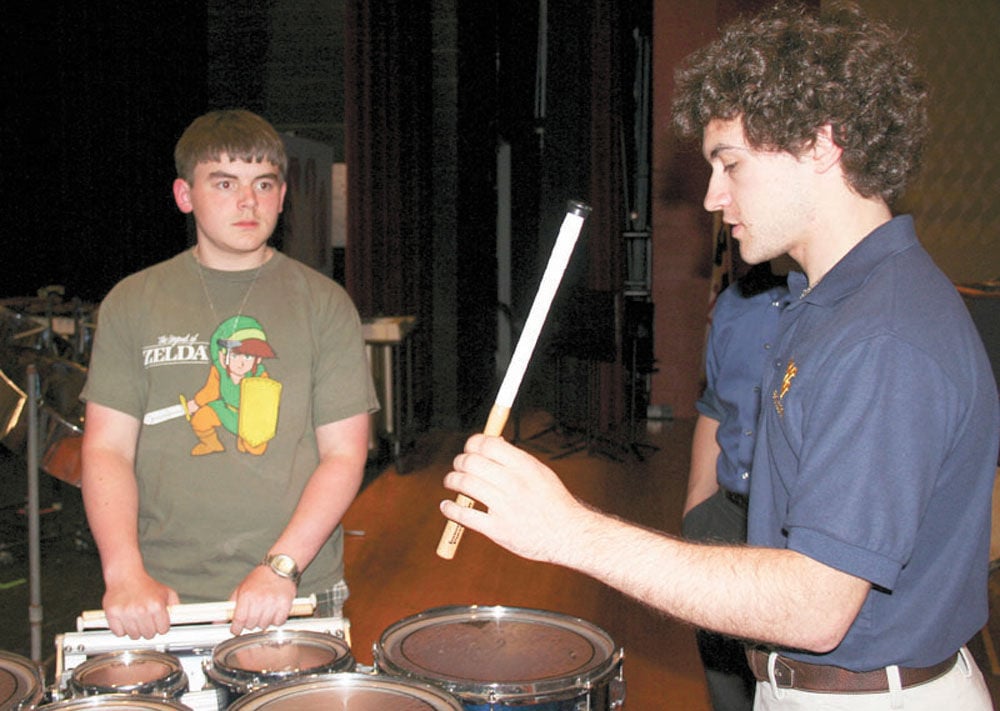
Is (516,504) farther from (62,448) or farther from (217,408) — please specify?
(62,448)

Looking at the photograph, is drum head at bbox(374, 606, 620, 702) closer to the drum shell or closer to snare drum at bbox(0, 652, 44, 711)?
snare drum at bbox(0, 652, 44, 711)

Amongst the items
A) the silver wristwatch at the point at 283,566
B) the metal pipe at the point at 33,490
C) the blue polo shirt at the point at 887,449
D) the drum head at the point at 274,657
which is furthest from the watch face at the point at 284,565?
the metal pipe at the point at 33,490

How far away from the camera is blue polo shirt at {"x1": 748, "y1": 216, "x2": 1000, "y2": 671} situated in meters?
1.06

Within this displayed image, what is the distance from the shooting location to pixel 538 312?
1.06 meters

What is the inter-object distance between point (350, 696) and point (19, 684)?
40 centimetres

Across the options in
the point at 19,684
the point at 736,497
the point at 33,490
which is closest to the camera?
the point at 19,684

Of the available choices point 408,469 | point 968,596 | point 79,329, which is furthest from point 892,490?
point 408,469

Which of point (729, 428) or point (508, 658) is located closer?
point (508, 658)

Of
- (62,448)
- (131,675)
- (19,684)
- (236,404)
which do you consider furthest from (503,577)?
(19,684)

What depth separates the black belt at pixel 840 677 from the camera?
4.08 ft

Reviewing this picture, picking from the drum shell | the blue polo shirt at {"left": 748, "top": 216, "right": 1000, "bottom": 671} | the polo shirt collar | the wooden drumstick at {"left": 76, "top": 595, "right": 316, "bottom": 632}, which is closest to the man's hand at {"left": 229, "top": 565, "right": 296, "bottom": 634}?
the wooden drumstick at {"left": 76, "top": 595, "right": 316, "bottom": 632}

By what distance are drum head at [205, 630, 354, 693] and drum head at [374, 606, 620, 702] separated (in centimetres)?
7

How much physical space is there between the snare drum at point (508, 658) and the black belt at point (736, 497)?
953 mm

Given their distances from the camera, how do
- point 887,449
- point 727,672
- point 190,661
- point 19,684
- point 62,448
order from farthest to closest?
point 62,448 → point 727,672 → point 190,661 → point 19,684 → point 887,449
